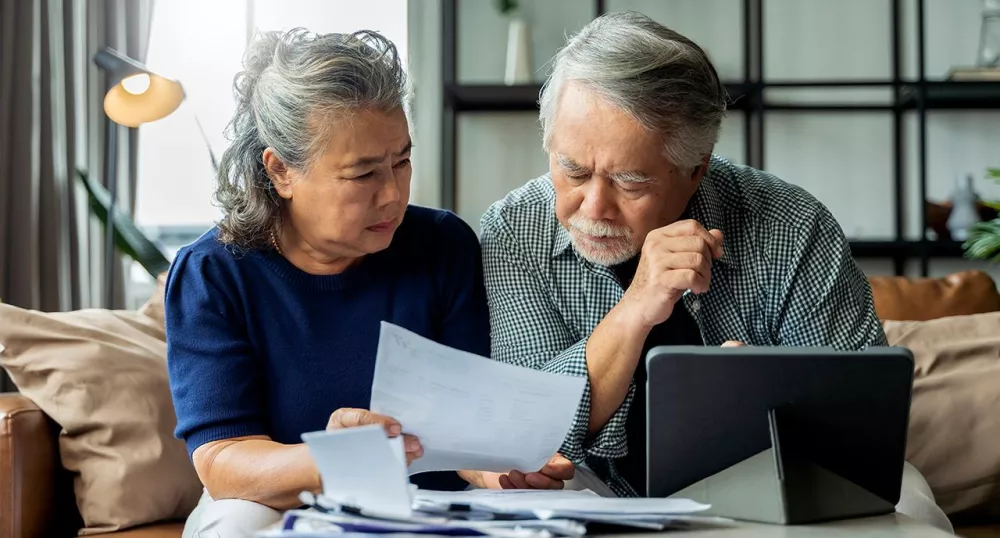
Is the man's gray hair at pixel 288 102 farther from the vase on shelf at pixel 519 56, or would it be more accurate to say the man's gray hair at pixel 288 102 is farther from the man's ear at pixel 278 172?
the vase on shelf at pixel 519 56

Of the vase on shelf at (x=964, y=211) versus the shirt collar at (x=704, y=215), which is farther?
the vase on shelf at (x=964, y=211)

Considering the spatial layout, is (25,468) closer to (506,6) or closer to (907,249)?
(506,6)

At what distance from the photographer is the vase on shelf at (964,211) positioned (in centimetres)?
369

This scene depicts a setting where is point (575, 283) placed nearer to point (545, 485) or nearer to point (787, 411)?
point (545, 485)

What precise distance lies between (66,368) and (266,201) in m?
0.54

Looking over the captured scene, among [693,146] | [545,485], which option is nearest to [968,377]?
[693,146]

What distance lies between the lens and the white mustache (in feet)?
4.90

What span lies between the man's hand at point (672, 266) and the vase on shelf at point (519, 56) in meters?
2.58

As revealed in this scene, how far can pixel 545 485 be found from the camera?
1315mm

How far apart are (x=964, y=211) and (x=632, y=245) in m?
2.65

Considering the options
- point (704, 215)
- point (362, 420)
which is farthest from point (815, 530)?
point (704, 215)

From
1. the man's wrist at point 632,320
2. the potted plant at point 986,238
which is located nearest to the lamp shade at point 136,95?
the man's wrist at point 632,320

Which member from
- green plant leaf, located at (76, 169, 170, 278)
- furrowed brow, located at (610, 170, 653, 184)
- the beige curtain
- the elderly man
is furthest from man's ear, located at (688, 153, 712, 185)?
the beige curtain

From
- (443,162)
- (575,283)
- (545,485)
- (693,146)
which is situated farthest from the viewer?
(443,162)
